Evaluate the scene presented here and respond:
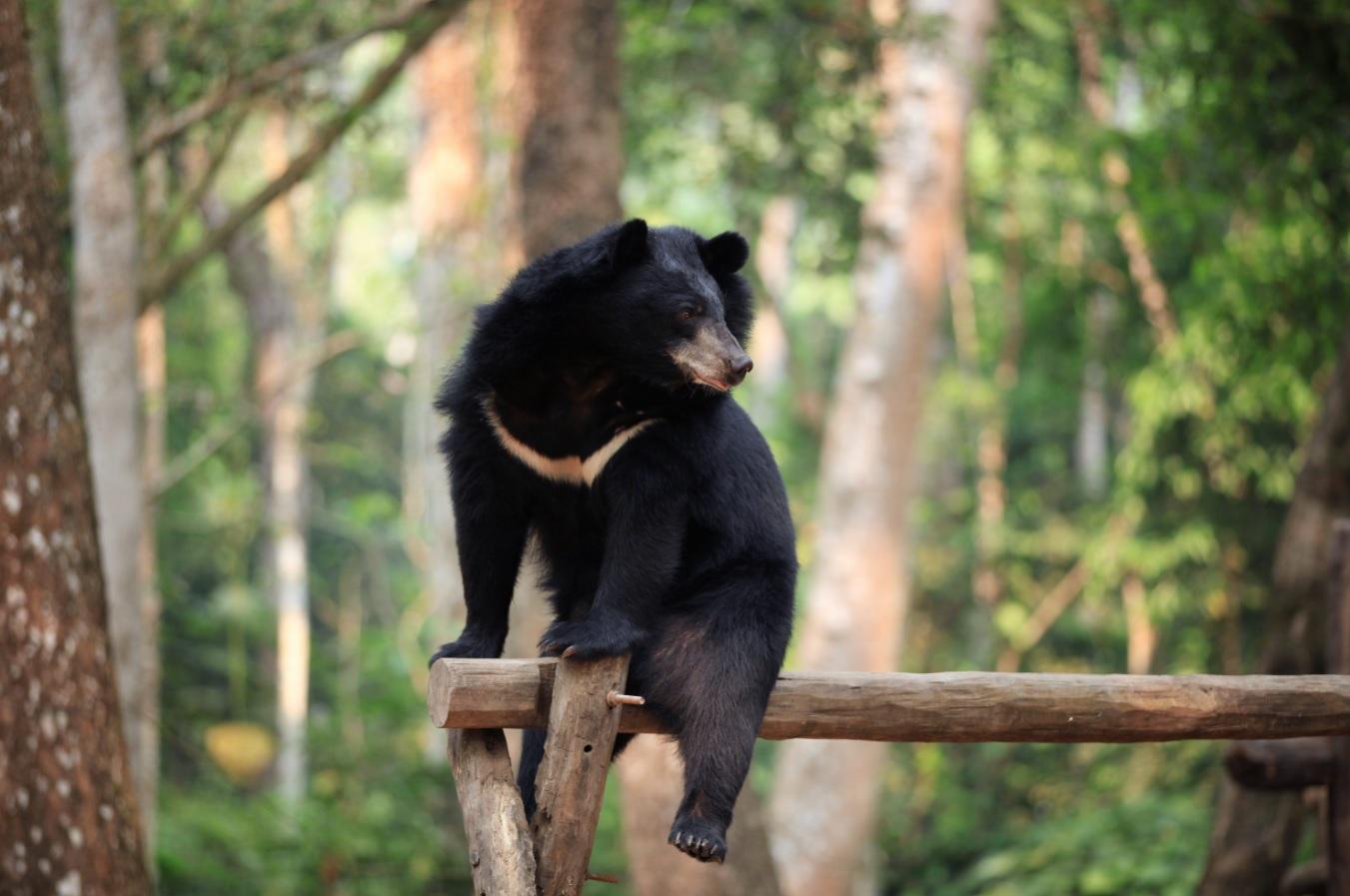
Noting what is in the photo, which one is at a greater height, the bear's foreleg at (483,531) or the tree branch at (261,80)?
the bear's foreleg at (483,531)

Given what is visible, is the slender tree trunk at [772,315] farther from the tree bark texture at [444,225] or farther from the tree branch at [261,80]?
the tree branch at [261,80]

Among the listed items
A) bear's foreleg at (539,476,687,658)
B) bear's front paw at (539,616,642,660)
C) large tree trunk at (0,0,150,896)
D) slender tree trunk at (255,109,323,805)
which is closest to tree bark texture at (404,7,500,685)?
slender tree trunk at (255,109,323,805)

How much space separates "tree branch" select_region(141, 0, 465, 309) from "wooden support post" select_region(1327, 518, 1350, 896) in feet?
12.0

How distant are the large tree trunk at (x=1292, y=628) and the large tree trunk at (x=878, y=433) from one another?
2.94 m

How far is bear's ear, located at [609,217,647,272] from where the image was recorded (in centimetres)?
278

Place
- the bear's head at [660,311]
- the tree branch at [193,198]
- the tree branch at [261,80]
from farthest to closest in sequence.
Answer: the tree branch at [193,198] → the tree branch at [261,80] → the bear's head at [660,311]

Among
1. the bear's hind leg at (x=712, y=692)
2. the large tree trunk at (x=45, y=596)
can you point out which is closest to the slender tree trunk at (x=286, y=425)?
the large tree trunk at (x=45, y=596)

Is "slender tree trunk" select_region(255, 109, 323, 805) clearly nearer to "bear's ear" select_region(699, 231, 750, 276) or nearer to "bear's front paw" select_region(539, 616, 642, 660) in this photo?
"bear's ear" select_region(699, 231, 750, 276)

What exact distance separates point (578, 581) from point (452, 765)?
1.67 feet

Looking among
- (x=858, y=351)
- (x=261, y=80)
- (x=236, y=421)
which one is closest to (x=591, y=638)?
(x=261, y=80)

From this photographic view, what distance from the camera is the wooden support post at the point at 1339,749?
13.5 ft

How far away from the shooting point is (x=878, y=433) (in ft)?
27.8

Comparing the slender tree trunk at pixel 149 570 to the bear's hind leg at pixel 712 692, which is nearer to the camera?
the bear's hind leg at pixel 712 692

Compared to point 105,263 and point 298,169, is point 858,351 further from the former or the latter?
point 105,263
